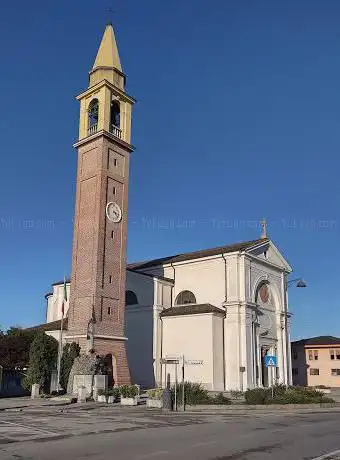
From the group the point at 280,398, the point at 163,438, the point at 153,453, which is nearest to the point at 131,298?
the point at 280,398

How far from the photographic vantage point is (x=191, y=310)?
4291cm

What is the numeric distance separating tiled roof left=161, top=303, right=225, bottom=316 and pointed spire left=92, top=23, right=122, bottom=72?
21114 mm

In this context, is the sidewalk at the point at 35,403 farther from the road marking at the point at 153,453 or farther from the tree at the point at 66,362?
the road marking at the point at 153,453

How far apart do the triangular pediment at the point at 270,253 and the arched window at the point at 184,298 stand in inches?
269

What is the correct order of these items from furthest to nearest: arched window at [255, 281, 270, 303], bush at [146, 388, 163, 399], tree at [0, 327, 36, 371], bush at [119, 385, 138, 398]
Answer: arched window at [255, 281, 270, 303] < tree at [0, 327, 36, 371] < bush at [119, 385, 138, 398] < bush at [146, 388, 163, 399]

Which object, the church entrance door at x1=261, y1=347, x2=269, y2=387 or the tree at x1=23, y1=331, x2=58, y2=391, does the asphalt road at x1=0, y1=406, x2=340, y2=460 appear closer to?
the tree at x1=23, y1=331, x2=58, y2=391

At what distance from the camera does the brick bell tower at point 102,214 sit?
3516 centimetres

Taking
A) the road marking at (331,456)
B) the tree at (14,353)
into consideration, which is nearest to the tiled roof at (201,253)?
the tree at (14,353)

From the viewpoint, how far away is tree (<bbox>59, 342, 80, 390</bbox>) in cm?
3334

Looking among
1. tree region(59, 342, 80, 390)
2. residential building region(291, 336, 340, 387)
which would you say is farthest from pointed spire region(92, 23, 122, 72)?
residential building region(291, 336, 340, 387)

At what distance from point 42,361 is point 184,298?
1658 centimetres

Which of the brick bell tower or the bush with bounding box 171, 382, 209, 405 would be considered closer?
the bush with bounding box 171, 382, 209, 405

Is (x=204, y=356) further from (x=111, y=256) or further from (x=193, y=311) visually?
(x=111, y=256)

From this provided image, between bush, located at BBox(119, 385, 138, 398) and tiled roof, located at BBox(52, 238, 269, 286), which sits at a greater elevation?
tiled roof, located at BBox(52, 238, 269, 286)
